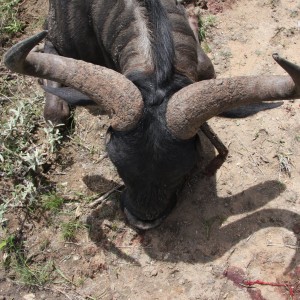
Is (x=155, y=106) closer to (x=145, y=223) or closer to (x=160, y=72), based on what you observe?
(x=160, y=72)

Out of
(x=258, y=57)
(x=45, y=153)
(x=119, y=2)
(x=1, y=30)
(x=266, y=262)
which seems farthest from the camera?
(x=1, y=30)

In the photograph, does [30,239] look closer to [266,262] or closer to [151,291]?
[151,291]

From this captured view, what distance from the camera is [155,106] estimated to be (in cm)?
364

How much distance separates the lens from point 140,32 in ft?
13.9

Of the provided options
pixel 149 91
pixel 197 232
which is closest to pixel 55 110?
pixel 197 232

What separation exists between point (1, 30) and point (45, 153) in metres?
2.20

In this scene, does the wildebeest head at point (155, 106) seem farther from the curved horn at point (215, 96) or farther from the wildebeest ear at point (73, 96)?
the wildebeest ear at point (73, 96)

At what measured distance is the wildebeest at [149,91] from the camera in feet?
11.5

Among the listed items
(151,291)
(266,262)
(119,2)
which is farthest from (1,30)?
(266,262)

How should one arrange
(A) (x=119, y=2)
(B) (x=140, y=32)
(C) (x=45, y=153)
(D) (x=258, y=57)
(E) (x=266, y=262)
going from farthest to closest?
(D) (x=258, y=57) < (C) (x=45, y=153) < (E) (x=266, y=262) < (A) (x=119, y=2) < (B) (x=140, y=32)

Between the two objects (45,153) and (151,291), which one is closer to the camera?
(151,291)

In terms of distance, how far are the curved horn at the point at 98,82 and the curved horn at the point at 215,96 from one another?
288mm

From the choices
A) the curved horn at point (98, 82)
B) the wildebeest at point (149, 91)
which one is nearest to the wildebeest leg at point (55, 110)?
the wildebeest at point (149, 91)

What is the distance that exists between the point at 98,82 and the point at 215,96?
89 cm
